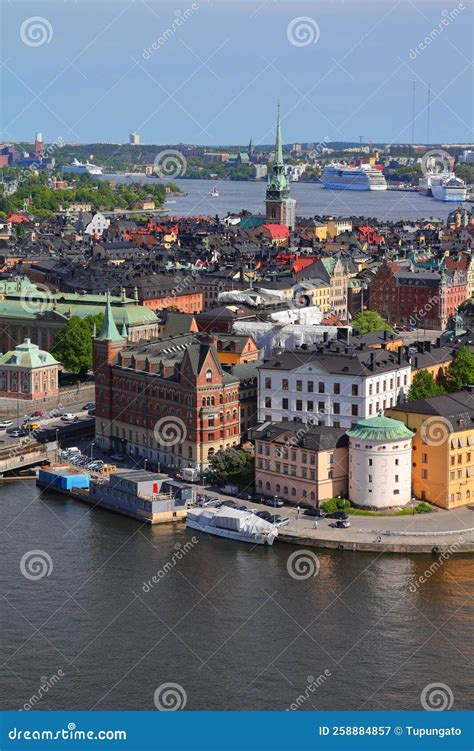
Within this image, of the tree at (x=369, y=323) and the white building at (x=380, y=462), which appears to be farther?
the tree at (x=369, y=323)

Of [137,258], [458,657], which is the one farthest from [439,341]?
[137,258]

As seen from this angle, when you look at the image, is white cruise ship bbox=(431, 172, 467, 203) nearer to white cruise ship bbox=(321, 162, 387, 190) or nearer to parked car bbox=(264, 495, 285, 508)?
white cruise ship bbox=(321, 162, 387, 190)

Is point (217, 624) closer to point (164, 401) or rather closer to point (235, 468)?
point (235, 468)

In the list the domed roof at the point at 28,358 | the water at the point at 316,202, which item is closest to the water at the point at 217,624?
the domed roof at the point at 28,358

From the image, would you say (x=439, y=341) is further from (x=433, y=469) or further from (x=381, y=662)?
(x=381, y=662)

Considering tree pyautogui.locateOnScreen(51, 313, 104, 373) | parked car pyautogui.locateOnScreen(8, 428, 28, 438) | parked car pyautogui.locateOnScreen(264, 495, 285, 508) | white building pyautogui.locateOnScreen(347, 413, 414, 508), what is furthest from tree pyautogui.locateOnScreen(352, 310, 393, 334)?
white building pyautogui.locateOnScreen(347, 413, 414, 508)

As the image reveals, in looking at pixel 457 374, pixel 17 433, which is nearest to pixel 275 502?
pixel 457 374

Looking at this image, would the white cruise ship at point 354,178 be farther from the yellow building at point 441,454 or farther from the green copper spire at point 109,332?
the yellow building at point 441,454
